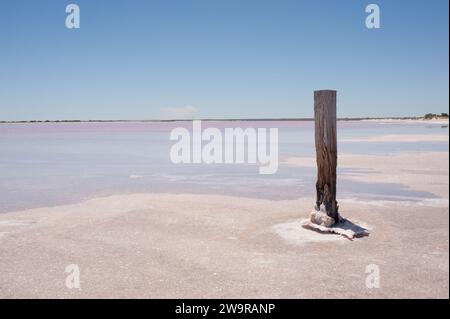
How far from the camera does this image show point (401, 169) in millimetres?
16203

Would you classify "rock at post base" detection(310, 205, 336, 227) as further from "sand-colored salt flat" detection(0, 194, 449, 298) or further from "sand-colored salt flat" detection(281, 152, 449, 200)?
"sand-colored salt flat" detection(281, 152, 449, 200)

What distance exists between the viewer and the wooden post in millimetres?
8078

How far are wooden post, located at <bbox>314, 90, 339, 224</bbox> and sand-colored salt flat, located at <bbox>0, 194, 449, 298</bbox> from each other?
65 cm

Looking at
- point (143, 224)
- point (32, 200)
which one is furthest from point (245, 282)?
point (32, 200)

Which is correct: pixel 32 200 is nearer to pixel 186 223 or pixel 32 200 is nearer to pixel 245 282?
pixel 186 223

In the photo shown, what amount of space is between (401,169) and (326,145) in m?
9.22

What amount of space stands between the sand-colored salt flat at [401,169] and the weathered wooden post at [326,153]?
14.4ft

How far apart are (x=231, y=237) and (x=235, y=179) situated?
6.71 m

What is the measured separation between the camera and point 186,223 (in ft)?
28.8

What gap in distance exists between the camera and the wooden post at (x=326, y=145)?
8.08 m

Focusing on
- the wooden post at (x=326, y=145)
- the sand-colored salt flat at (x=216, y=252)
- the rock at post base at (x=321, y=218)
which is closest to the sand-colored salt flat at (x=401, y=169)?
the sand-colored salt flat at (x=216, y=252)

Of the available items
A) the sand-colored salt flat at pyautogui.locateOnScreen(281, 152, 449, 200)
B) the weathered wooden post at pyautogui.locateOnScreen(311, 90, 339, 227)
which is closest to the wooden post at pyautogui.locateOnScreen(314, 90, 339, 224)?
the weathered wooden post at pyautogui.locateOnScreen(311, 90, 339, 227)

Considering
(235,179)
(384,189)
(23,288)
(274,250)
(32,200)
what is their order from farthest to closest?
(235,179) → (384,189) → (32,200) → (274,250) → (23,288)

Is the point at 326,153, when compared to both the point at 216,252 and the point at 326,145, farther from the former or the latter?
the point at 216,252
